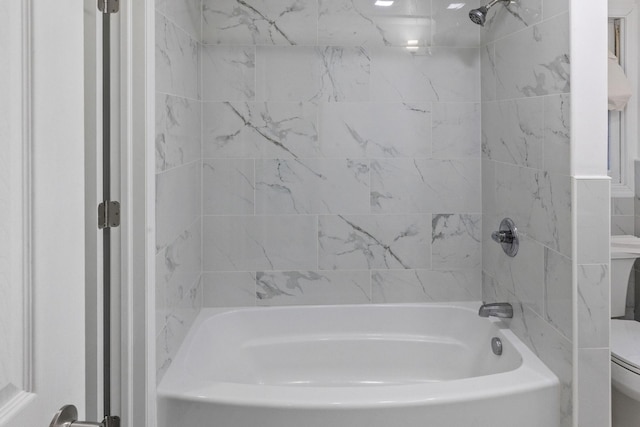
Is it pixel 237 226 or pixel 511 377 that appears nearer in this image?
pixel 511 377

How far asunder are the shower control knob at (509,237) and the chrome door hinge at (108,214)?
1.56 m

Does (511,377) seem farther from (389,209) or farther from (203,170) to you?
(203,170)

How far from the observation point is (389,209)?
2873 millimetres

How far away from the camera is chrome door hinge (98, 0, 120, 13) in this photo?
1.66 meters

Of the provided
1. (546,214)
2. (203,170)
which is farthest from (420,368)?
(203,170)

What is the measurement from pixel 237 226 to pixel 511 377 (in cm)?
147

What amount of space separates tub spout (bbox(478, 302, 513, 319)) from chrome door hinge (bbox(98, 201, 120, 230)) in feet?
5.32

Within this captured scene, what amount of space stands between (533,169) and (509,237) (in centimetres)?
36

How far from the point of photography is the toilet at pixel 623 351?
206 cm

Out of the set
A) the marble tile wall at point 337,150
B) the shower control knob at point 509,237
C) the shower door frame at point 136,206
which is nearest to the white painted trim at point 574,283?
the shower control knob at point 509,237

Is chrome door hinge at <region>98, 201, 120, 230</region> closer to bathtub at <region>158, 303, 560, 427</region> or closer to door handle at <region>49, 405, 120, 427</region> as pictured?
bathtub at <region>158, 303, 560, 427</region>

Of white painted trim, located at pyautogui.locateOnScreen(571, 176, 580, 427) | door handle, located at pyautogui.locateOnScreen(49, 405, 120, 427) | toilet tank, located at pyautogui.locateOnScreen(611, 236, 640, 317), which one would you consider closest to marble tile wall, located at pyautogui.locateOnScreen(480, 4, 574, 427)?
white painted trim, located at pyautogui.locateOnScreen(571, 176, 580, 427)
